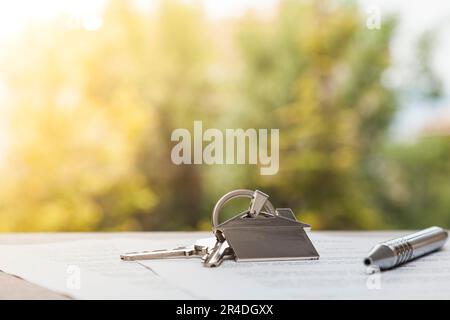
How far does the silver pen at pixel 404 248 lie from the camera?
60 centimetres

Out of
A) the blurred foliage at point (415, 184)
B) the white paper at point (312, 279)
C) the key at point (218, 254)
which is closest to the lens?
the white paper at point (312, 279)

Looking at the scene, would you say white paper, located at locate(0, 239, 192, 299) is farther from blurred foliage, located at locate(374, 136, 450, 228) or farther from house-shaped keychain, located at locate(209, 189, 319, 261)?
blurred foliage, located at locate(374, 136, 450, 228)

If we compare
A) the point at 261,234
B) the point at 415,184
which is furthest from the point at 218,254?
the point at 415,184

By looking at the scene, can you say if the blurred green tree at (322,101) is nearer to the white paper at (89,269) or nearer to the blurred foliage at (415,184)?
the blurred foliage at (415,184)

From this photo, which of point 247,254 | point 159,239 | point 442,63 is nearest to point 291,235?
point 247,254

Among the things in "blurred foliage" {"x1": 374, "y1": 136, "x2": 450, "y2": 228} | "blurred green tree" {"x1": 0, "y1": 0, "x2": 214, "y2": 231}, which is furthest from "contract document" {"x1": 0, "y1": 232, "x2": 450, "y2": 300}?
"blurred foliage" {"x1": 374, "y1": 136, "x2": 450, "y2": 228}

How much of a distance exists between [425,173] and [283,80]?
707 millimetres

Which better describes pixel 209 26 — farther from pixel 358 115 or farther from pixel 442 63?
pixel 442 63

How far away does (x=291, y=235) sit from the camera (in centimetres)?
66

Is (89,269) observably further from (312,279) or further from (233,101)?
(233,101)

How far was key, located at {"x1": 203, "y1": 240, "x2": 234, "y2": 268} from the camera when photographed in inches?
24.8

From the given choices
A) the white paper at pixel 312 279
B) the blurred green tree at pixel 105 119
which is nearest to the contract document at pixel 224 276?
the white paper at pixel 312 279

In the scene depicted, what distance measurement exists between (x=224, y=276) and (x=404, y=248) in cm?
18

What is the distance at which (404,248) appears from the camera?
64 cm
